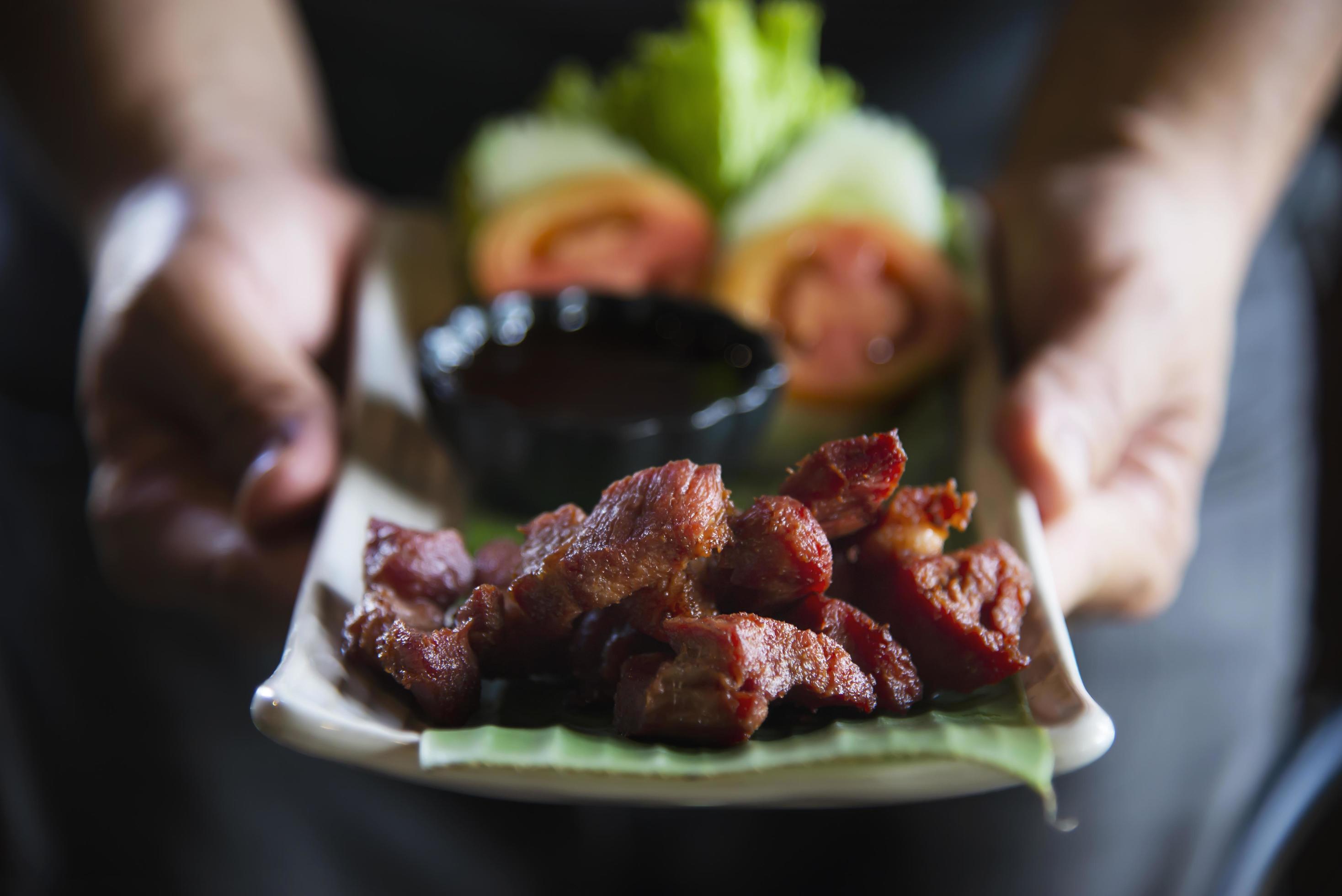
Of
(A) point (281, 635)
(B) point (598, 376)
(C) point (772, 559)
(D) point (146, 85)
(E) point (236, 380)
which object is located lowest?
(A) point (281, 635)

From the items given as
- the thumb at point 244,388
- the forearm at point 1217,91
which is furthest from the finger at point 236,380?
the forearm at point 1217,91

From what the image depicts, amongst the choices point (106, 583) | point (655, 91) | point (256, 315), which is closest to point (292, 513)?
point (256, 315)

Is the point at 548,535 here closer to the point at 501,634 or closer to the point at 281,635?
the point at 501,634

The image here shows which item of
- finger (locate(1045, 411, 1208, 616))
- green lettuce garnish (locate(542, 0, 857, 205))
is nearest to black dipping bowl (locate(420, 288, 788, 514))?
finger (locate(1045, 411, 1208, 616))

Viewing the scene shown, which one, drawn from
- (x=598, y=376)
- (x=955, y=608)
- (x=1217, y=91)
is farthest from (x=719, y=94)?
(x=955, y=608)

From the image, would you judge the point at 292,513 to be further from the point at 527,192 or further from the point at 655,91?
the point at 655,91

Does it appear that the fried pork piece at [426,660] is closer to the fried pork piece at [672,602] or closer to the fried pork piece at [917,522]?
the fried pork piece at [672,602]

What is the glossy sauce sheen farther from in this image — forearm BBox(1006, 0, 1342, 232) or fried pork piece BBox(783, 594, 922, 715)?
forearm BBox(1006, 0, 1342, 232)
